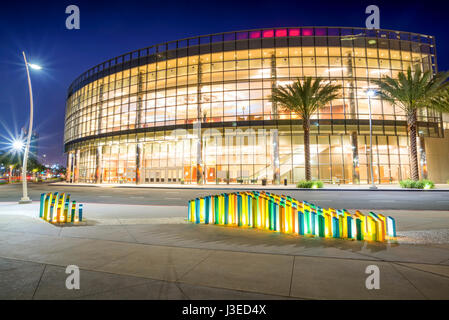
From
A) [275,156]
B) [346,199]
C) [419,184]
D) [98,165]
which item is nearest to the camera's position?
[346,199]

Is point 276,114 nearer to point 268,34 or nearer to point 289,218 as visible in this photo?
point 268,34

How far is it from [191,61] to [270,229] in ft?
120

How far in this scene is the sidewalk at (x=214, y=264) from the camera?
9.90 ft

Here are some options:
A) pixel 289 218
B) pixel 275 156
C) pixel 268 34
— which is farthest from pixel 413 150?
pixel 289 218

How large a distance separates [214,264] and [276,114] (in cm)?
3240

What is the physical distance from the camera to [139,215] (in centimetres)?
936

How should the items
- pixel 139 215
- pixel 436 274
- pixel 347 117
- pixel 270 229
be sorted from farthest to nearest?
pixel 347 117
pixel 139 215
pixel 270 229
pixel 436 274

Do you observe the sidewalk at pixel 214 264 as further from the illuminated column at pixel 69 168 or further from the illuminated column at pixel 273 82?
the illuminated column at pixel 69 168

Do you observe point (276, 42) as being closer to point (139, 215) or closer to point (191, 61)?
point (191, 61)

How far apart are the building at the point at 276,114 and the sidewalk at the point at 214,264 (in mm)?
28554

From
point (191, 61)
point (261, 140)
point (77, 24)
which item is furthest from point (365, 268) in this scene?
point (191, 61)

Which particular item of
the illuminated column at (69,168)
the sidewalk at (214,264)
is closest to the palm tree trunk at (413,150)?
the sidewalk at (214,264)

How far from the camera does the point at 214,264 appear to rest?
160 inches

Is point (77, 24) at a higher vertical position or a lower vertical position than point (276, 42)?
lower
